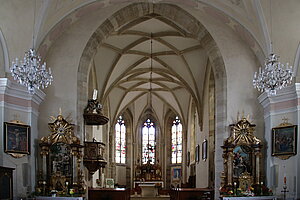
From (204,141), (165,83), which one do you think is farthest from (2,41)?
(165,83)

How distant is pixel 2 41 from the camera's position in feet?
48.7

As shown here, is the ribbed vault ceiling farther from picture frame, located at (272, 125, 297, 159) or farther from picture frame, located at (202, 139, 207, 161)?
picture frame, located at (272, 125, 297, 159)

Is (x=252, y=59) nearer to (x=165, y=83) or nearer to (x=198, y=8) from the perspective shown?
(x=198, y=8)

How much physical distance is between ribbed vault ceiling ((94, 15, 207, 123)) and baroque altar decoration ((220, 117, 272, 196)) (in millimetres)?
5493

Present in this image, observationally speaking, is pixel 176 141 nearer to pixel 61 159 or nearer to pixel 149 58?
pixel 149 58

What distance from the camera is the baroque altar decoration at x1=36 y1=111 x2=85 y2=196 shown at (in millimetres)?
16156

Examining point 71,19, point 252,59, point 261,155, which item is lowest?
point 261,155

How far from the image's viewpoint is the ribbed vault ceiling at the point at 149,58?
21.7 metres

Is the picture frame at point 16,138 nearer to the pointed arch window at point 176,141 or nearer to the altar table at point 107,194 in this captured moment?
the altar table at point 107,194

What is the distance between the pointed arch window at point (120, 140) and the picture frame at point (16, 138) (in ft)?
62.3

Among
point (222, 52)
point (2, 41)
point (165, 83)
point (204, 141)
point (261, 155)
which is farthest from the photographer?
point (165, 83)

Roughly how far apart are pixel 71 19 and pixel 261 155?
7.70 m

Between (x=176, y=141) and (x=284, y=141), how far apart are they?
1986cm

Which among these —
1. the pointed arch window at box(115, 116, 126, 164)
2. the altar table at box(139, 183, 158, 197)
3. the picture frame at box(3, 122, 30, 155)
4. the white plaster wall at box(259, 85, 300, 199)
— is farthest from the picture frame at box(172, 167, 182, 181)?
the picture frame at box(3, 122, 30, 155)
